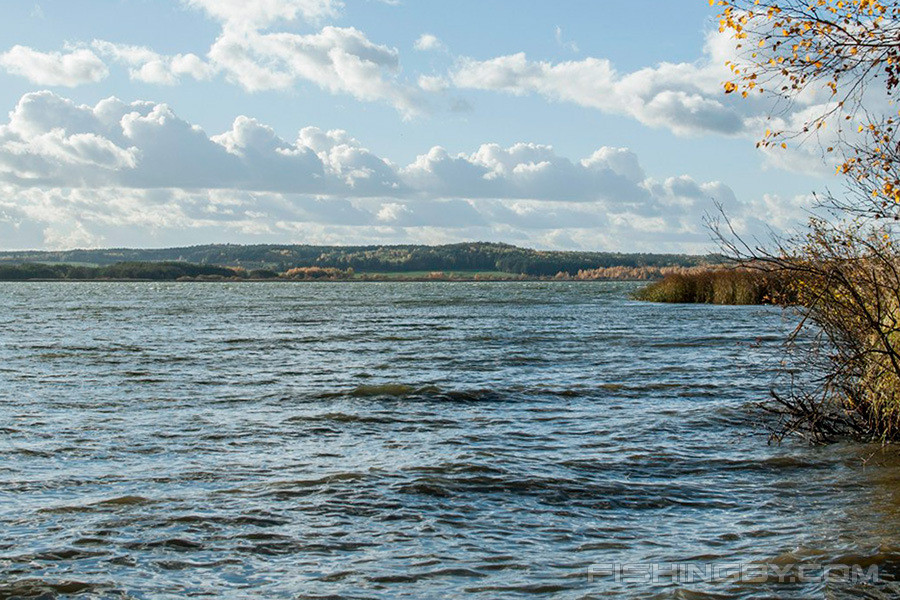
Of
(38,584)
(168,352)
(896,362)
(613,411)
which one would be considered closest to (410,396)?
(613,411)

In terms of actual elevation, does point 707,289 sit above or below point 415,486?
above

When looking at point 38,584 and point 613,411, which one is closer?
point 38,584

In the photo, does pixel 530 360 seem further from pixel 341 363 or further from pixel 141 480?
pixel 141 480

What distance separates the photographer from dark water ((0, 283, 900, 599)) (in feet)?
26.7

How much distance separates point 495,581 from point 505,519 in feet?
6.82

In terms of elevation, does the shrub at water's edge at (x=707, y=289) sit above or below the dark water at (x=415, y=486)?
above

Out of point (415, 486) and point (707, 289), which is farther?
point (707, 289)

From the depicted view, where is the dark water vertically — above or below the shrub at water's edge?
below

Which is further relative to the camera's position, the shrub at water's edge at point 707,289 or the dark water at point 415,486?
the shrub at water's edge at point 707,289

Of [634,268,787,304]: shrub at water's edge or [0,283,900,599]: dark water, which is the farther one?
[634,268,787,304]: shrub at water's edge

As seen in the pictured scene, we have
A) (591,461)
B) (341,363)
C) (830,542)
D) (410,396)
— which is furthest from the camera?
(341,363)

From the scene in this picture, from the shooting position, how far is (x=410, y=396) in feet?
65.8

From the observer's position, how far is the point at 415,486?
11375 mm

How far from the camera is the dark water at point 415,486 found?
26.7 feet
